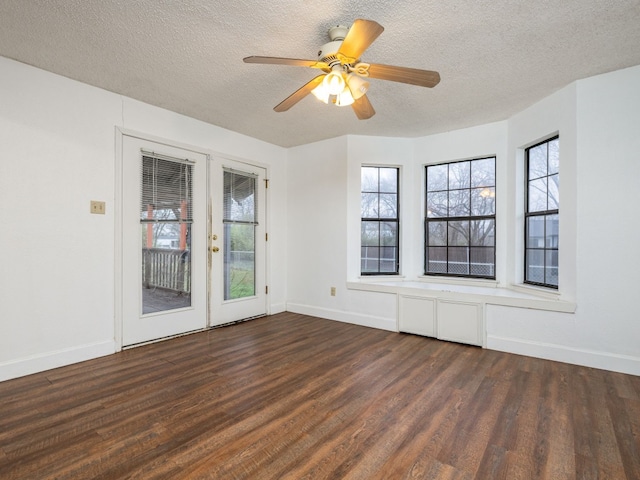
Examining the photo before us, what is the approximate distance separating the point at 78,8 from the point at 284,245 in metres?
3.54

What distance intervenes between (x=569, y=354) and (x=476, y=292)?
3.09ft

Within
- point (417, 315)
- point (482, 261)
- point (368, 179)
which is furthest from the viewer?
point (368, 179)

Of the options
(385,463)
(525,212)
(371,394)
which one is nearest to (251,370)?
(371,394)

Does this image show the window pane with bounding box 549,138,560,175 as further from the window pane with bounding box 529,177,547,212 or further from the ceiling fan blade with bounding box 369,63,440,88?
the ceiling fan blade with bounding box 369,63,440,88

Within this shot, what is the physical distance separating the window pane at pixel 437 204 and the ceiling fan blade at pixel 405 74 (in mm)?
2423

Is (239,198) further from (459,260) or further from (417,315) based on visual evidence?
(459,260)

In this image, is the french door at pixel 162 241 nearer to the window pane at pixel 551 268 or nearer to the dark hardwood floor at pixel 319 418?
the dark hardwood floor at pixel 319 418

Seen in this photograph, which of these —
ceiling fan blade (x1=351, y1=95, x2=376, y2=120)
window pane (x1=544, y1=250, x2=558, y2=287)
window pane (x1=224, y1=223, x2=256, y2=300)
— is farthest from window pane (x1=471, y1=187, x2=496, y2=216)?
window pane (x1=224, y1=223, x2=256, y2=300)

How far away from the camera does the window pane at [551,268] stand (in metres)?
3.28

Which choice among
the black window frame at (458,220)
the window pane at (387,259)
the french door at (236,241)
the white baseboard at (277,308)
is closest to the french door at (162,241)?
the french door at (236,241)

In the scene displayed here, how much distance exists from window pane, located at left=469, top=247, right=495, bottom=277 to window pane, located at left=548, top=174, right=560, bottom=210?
0.88 m

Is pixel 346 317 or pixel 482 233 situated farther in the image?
pixel 346 317

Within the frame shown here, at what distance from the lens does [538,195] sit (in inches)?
138

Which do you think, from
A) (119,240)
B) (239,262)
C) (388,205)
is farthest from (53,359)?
(388,205)
